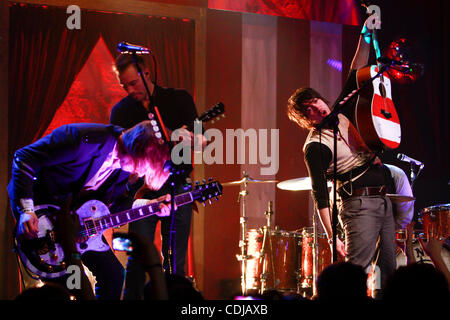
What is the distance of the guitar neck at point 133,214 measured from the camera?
4.55 m

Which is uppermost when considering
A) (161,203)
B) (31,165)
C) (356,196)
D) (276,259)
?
(31,165)

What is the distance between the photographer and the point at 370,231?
159 inches

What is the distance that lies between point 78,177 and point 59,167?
19 cm

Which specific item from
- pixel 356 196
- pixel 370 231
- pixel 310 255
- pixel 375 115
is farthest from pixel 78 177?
pixel 310 255

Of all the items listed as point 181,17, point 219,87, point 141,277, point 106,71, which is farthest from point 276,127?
point 141,277

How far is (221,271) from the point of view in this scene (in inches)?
283

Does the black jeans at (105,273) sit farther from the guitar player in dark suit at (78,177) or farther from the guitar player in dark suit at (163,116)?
the guitar player in dark suit at (163,116)

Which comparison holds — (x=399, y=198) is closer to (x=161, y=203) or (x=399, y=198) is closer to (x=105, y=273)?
(x=161, y=203)

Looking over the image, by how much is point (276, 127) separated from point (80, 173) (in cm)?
363

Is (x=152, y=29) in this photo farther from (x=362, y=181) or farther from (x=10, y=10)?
(x=362, y=181)

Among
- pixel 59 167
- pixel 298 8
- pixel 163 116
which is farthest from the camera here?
pixel 298 8

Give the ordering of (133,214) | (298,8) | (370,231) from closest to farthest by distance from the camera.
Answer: (370,231) → (133,214) → (298,8)

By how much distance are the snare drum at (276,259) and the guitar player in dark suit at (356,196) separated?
8.60 feet
